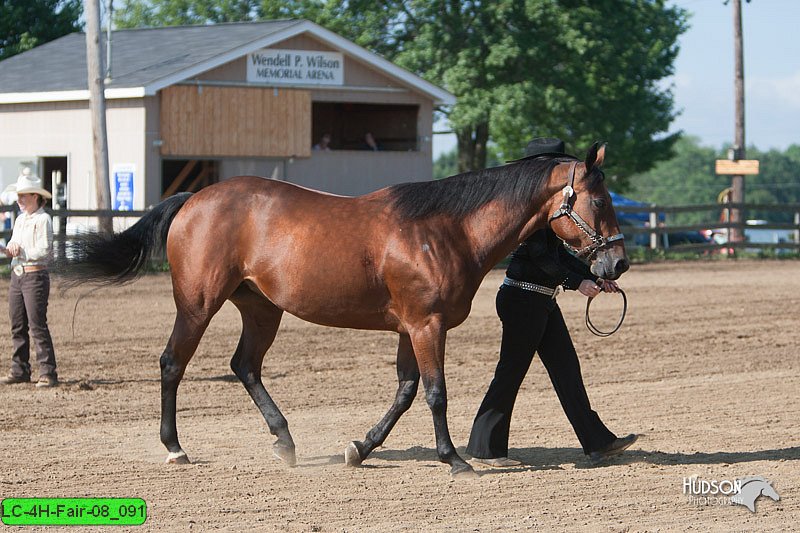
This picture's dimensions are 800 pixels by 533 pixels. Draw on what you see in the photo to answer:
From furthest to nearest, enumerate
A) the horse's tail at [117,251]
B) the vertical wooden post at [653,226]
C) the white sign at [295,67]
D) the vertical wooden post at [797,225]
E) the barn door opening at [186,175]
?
the vertical wooden post at [797,225], the vertical wooden post at [653,226], the barn door opening at [186,175], the white sign at [295,67], the horse's tail at [117,251]

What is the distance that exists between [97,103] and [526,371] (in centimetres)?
1498

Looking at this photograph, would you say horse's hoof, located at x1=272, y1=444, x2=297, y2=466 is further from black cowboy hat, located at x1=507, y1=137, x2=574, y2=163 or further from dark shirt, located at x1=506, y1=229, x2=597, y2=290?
black cowboy hat, located at x1=507, y1=137, x2=574, y2=163

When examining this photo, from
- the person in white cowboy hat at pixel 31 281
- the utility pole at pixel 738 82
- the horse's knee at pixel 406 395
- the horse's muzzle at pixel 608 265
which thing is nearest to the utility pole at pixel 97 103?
the person in white cowboy hat at pixel 31 281

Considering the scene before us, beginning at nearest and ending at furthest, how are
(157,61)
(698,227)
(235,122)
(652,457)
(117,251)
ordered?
1. (652,457)
2. (117,251)
3. (235,122)
4. (157,61)
5. (698,227)

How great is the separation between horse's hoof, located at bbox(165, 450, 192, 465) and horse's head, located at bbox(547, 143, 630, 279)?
104 inches

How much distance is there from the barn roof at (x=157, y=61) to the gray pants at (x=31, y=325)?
1222cm

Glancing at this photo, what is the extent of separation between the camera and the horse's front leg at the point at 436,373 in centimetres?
678

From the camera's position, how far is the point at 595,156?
6.69 meters

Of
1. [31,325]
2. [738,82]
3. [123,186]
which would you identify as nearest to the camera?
[31,325]

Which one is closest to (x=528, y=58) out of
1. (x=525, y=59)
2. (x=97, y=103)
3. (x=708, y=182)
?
(x=525, y=59)

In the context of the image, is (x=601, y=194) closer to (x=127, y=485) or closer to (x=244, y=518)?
(x=244, y=518)

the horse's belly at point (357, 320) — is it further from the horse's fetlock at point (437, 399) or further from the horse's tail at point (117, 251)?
the horse's tail at point (117, 251)

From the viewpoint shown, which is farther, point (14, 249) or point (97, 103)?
point (97, 103)

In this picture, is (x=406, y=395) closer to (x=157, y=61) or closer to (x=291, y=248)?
(x=291, y=248)
